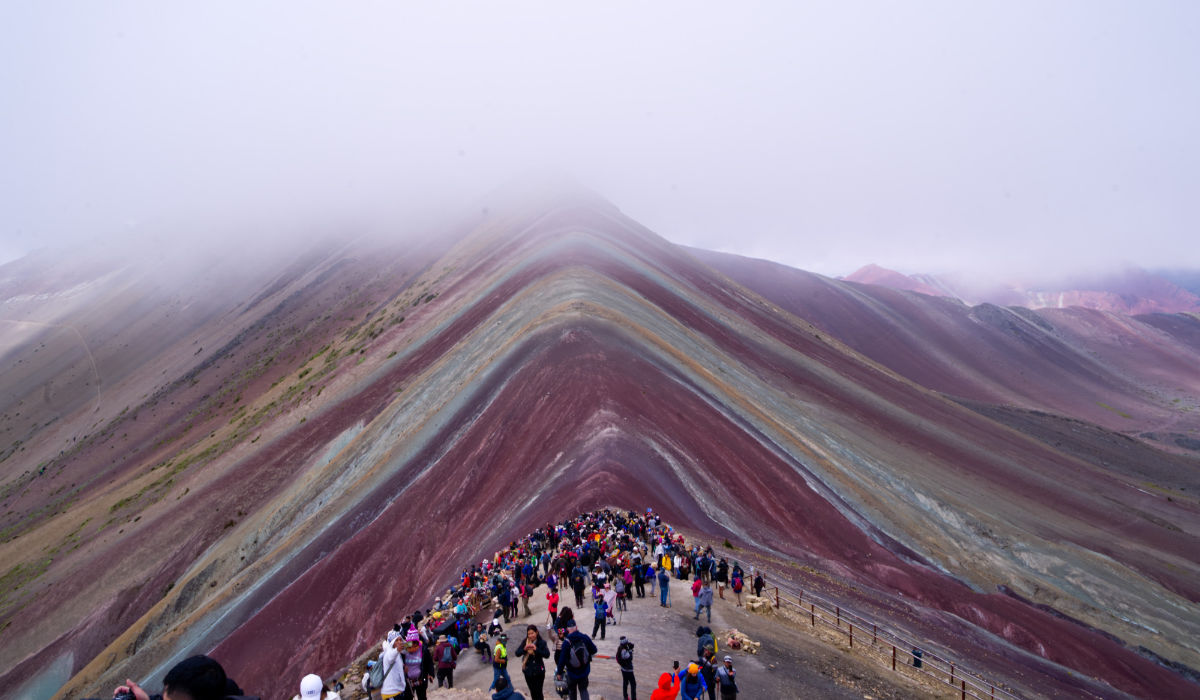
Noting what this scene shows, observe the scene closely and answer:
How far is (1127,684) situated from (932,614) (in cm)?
958

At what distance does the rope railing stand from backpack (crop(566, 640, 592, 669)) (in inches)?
333

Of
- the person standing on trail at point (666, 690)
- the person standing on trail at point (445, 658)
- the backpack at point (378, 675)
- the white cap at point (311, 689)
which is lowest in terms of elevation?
A: the person standing on trail at point (445, 658)

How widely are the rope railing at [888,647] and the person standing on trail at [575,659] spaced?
8294mm

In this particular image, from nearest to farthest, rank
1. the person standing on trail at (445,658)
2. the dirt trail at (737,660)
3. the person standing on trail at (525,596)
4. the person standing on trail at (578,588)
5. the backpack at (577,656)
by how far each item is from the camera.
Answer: the backpack at (577,656) → the person standing on trail at (445,658) → the dirt trail at (737,660) → the person standing on trail at (578,588) → the person standing on trail at (525,596)

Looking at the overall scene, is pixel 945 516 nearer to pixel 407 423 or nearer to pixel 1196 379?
pixel 407 423

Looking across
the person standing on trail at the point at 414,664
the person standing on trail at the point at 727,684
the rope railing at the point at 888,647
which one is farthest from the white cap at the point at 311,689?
the rope railing at the point at 888,647

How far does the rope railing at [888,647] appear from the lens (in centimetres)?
1504

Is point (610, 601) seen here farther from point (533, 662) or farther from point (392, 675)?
point (392, 675)

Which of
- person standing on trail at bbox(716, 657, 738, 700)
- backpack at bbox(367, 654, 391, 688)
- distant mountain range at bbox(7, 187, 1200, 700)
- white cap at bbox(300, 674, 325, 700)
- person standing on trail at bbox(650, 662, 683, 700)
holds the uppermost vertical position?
white cap at bbox(300, 674, 325, 700)

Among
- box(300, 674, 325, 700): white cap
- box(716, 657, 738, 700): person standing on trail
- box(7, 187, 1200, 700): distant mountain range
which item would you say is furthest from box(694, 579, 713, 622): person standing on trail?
box(300, 674, 325, 700): white cap

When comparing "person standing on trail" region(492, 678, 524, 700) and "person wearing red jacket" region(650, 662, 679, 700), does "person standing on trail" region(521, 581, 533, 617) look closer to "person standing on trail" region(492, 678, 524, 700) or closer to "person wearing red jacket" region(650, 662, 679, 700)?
"person wearing red jacket" region(650, 662, 679, 700)

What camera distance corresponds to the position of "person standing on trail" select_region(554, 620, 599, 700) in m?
9.25

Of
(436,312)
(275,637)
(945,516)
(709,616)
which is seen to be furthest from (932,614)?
(436,312)

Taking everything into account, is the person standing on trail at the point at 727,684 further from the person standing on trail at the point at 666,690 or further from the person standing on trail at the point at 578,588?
the person standing on trail at the point at 578,588
